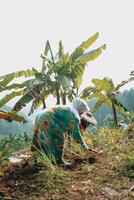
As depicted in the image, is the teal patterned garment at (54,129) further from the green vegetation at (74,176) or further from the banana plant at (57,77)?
the banana plant at (57,77)

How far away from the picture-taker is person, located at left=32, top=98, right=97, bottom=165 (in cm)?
608


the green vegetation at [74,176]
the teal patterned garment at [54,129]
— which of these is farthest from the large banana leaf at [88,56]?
the teal patterned garment at [54,129]

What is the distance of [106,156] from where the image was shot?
6.60 m

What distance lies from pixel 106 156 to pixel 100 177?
909 mm

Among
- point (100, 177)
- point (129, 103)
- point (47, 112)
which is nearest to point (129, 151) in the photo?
point (100, 177)

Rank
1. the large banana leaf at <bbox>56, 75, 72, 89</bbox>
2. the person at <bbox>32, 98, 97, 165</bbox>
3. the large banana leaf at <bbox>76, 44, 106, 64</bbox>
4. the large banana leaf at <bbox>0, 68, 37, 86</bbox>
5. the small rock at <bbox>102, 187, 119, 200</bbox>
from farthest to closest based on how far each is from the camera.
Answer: the large banana leaf at <bbox>76, 44, 106, 64</bbox> → the large banana leaf at <bbox>56, 75, 72, 89</bbox> → the large banana leaf at <bbox>0, 68, 37, 86</bbox> → the person at <bbox>32, 98, 97, 165</bbox> → the small rock at <bbox>102, 187, 119, 200</bbox>

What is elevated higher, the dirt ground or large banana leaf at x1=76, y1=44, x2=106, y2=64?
large banana leaf at x1=76, y1=44, x2=106, y2=64

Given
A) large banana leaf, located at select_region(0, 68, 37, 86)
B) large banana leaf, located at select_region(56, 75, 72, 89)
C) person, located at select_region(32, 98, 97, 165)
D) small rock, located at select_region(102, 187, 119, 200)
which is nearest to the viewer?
small rock, located at select_region(102, 187, 119, 200)

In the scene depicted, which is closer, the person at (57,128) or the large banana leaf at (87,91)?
the person at (57,128)

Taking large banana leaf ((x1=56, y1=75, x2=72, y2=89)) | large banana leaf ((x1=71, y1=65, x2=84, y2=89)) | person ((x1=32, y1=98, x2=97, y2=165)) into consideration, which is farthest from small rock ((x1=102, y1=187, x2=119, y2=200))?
large banana leaf ((x1=71, y1=65, x2=84, y2=89))

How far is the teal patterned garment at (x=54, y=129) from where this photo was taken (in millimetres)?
6109

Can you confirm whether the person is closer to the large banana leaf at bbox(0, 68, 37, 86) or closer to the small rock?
the small rock

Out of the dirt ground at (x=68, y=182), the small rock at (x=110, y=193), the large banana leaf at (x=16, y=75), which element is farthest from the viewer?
the large banana leaf at (x=16, y=75)

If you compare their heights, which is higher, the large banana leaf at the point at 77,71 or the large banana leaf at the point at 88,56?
the large banana leaf at the point at 88,56
